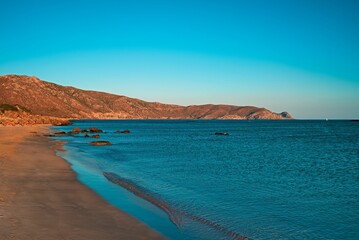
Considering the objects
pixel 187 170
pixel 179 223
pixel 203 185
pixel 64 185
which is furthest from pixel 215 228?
pixel 187 170

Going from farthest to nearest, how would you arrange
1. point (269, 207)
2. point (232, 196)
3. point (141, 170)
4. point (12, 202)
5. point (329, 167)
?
point (329, 167)
point (141, 170)
point (232, 196)
point (269, 207)
point (12, 202)

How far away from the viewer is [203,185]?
63.9ft

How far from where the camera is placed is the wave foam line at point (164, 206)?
11102 mm

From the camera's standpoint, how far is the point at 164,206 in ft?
46.5

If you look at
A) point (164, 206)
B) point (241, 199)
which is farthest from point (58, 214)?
point (241, 199)

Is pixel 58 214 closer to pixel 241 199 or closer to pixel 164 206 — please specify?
pixel 164 206

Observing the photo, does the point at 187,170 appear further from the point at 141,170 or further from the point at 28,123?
the point at 28,123

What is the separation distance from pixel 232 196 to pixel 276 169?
11414mm

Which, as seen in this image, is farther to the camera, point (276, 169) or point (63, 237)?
point (276, 169)

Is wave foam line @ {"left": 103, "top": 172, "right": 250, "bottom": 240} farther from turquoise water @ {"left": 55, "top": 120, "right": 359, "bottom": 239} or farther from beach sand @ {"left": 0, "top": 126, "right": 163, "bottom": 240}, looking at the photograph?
beach sand @ {"left": 0, "top": 126, "right": 163, "bottom": 240}

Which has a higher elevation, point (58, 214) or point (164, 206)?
point (58, 214)

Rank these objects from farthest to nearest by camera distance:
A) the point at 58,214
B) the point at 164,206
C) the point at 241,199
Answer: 1. the point at 241,199
2. the point at 164,206
3. the point at 58,214

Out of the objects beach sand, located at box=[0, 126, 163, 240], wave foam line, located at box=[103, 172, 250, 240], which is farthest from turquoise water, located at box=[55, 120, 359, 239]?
beach sand, located at box=[0, 126, 163, 240]

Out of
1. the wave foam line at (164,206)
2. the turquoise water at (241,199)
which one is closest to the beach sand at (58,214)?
the turquoise water at (241,199)
